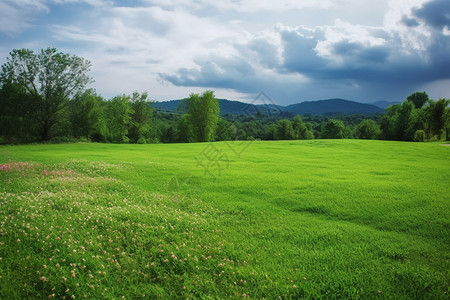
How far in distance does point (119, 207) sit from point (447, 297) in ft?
30.3

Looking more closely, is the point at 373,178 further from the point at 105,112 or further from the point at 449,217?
the point at 105,112

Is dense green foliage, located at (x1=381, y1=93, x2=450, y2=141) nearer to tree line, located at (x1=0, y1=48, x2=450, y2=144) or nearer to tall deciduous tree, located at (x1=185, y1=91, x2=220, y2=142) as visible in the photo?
tree line, located at (x1=0, y1=48, x2=450, y2=144)

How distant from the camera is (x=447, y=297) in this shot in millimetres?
4770

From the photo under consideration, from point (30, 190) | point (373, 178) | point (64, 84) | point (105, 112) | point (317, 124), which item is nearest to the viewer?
point (30, 190)

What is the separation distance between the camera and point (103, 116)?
Answer: 72.9 meters

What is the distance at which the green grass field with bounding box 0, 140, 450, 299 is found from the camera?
5137 mm

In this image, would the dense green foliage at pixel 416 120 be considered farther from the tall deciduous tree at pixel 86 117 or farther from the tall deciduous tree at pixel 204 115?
the tall deciduous tree at pixel 86 117

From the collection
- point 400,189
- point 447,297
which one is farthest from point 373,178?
point 447,297

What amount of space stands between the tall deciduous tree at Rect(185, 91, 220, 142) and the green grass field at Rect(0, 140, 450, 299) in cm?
6741

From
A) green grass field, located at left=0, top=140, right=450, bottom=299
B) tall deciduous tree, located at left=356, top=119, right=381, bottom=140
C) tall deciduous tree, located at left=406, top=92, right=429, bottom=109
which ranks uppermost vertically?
tall deciduous tree, located at left=406, top=92, right=429, bottom=109

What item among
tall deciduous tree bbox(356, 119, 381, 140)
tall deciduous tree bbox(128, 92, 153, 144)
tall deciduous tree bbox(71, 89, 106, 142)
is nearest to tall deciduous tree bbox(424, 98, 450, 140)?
tall deciduous tree bbox(356, 119, 381, 140)

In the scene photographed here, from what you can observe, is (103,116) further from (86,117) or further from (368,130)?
(368,130)

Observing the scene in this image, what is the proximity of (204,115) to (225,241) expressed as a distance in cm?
7324

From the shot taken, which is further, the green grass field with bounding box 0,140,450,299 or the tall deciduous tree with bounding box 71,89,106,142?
the tall deciduous tree with bounding box 71,89,106,142
